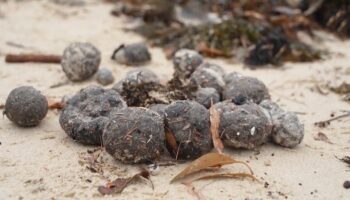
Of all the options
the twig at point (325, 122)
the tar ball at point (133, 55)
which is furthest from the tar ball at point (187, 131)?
the tar ball at point (133, 55)

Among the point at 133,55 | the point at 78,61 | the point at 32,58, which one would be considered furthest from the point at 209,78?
the point at 32,58

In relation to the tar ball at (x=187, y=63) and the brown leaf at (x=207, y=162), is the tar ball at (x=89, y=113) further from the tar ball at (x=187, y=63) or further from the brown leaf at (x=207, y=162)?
the tar ball at (x=187, y=63)

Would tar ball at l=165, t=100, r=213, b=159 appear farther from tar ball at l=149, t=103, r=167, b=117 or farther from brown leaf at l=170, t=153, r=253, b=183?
brown leaf at l=170, t=153, r=253, b=183

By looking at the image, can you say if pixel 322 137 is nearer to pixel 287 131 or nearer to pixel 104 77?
pixel 287 131


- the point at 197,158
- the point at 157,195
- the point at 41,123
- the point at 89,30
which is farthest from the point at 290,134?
the point at 89,30

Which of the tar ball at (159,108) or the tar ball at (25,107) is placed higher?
the tar ball at (159,108)

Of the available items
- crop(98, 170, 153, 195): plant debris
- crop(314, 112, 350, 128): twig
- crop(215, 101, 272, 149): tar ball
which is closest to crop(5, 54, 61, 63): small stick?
crop(215, 101, 272, 149): tar ball

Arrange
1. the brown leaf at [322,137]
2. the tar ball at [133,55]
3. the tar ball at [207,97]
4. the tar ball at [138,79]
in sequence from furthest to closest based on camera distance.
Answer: the tar ball at [133,55]
the tar ball at [138,79]
the tar ball at [207,97]
the brown leaf at [322,137]
